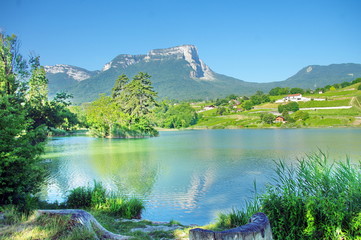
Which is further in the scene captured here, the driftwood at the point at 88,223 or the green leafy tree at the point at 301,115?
the green leafy tree at the point at 301,115

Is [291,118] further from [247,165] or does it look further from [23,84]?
[23,84]

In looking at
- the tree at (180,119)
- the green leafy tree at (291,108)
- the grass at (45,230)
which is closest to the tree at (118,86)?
the tree at (180,119)

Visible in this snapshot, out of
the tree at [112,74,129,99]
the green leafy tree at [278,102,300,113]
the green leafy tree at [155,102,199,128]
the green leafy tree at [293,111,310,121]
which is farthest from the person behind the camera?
the green leafy tree at [155,102,199,128]

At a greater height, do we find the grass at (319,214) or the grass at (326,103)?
the grass at (326,103)

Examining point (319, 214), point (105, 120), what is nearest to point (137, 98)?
point (105, 120)

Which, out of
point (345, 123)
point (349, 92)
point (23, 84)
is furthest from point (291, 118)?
point (23, 84)

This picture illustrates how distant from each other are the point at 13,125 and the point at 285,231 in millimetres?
7429

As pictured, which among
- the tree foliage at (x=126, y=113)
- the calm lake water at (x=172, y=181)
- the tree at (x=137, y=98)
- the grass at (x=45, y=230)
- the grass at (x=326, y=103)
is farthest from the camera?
the grass at (x=326, y=103)

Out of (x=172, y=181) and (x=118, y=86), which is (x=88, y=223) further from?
(x=118, y=86)

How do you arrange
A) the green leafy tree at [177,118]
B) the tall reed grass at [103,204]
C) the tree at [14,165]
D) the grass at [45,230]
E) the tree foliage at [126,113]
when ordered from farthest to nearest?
the green leafy tree at [177,118], the tree foliage at [126,113], the tall reed grass at [103,204], the tree at [14,165], the grass at [45,230]

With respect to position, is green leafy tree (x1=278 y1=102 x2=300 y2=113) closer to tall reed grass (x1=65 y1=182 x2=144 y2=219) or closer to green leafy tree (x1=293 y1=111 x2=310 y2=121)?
green leafy tree (x1=293 y1=111 x2=310 y2=121)

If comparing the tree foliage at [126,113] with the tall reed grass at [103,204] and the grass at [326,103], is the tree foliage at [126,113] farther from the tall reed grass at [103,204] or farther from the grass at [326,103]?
the grass at [326,103]

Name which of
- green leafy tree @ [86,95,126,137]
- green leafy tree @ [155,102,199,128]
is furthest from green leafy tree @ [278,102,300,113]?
green leafy tree @ [86,95,126,137]

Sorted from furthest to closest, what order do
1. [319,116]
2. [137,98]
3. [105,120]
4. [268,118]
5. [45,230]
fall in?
1. [268,118]
2. [319,116]
3. [137,98]
4. [105,120]
5. [45,230]
